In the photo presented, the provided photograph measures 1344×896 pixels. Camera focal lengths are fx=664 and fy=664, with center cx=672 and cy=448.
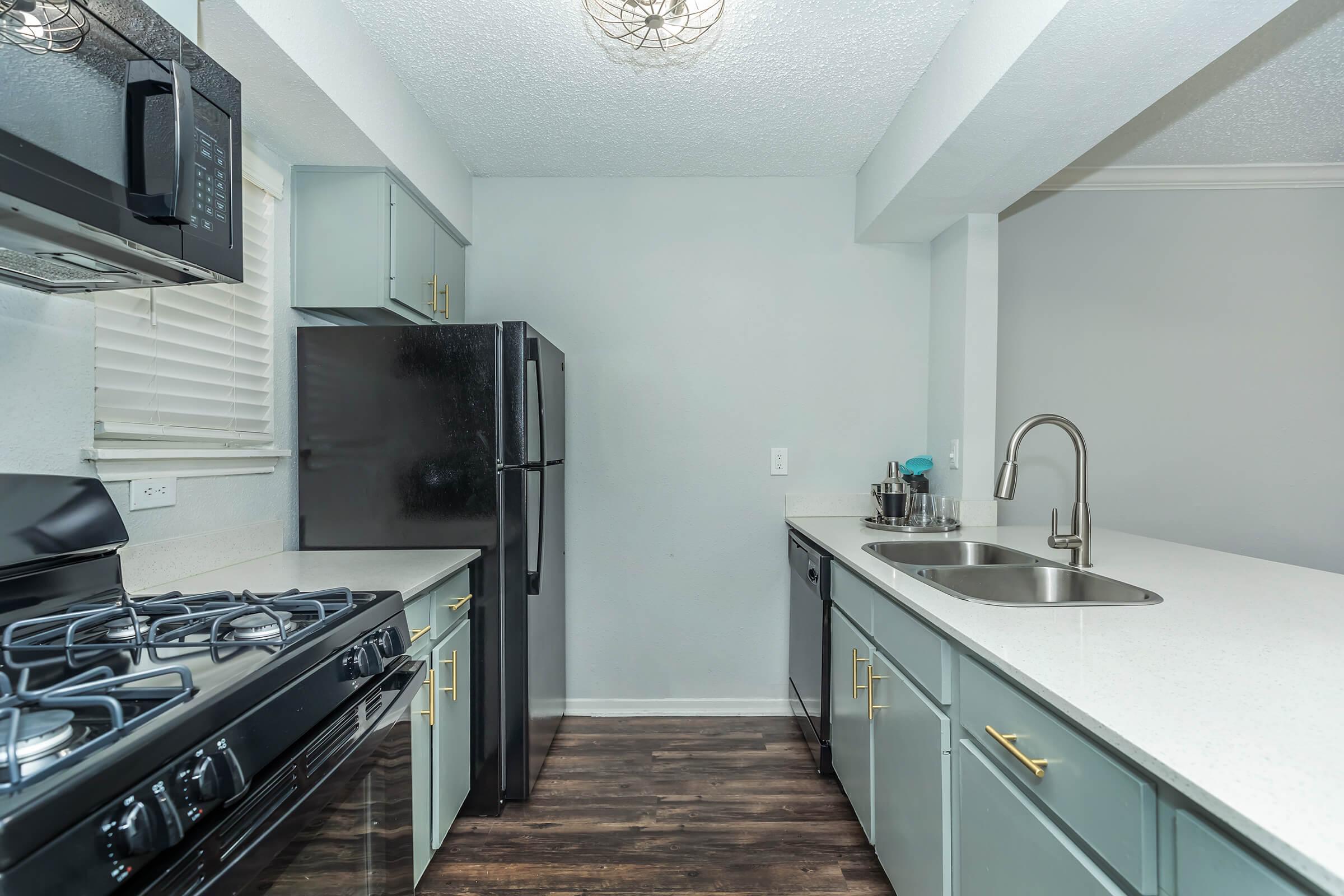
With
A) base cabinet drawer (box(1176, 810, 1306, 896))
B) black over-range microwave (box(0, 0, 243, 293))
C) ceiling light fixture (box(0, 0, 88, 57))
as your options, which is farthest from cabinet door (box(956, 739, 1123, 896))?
ceiling light fixture (box(0, 0, 88, 57))

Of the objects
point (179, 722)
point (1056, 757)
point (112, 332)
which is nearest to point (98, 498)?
point (112, 332)

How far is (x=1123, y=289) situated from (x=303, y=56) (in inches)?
124

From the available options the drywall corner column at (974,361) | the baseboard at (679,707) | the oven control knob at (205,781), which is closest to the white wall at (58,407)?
the oven control knob at (205,781)

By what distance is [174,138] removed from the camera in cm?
106

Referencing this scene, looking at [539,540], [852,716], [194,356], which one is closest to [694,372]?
[539,540]

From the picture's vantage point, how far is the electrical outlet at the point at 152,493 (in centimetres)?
155

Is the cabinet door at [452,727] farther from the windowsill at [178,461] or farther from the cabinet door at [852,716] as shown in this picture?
the cabinet door at [852,716]

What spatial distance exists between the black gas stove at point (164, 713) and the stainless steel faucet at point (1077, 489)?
1.47 m

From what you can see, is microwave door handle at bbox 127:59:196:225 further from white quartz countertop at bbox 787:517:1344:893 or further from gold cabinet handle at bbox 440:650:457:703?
white quartz countertop at bbox 787:517:1344:893

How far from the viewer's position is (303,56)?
5.20ft

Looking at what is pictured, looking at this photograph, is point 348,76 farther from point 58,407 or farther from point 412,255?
point 58,407

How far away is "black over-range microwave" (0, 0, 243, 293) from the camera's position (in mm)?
859

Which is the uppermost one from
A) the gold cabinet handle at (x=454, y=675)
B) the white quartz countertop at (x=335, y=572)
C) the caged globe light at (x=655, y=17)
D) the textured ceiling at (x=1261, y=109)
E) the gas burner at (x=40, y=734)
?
the textured ceiling at (x=1261, y=109)

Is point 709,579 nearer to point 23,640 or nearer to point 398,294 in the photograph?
point 398,294
